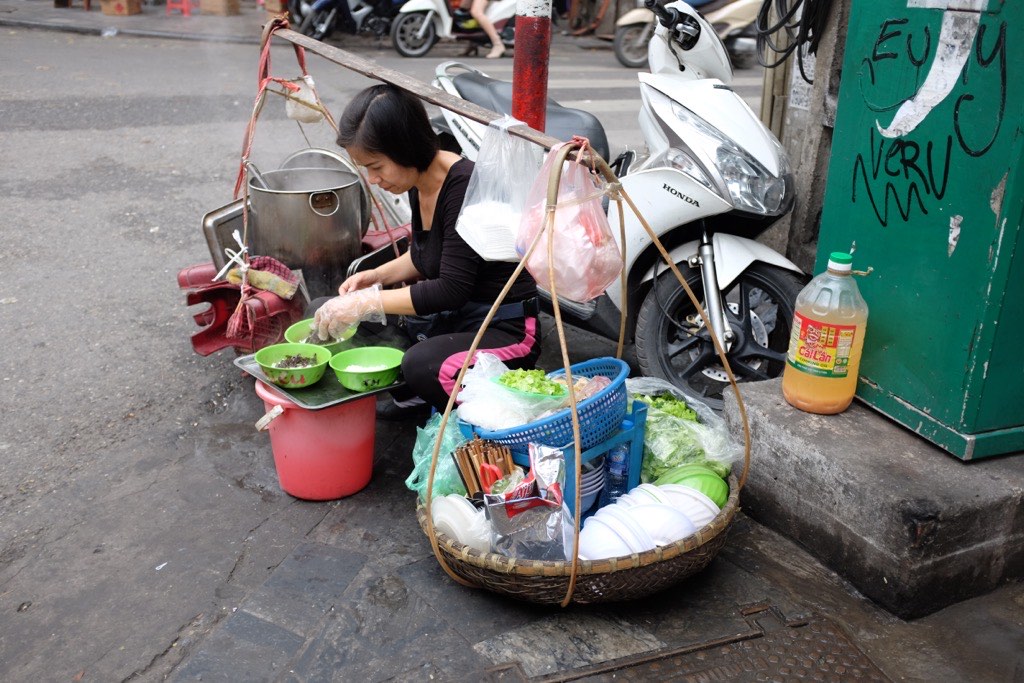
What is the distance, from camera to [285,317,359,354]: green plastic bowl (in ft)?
10.6

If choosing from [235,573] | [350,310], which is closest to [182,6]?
[350,310]

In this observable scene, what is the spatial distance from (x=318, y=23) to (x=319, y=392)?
30.8 feet

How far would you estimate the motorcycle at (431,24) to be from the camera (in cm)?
1062

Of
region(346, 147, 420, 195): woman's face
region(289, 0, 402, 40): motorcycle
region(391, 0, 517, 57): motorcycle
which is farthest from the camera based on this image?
region(289, 0, 402, 40): motorcycle

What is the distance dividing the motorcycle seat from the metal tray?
1.63 meters

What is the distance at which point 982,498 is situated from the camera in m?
2.45

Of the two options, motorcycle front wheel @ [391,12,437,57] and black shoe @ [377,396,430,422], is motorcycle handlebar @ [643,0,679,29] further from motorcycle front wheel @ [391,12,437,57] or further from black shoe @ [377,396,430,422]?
motorcycle front wheel @ [391,12,437,57]

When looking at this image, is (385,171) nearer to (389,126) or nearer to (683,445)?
(389,126)

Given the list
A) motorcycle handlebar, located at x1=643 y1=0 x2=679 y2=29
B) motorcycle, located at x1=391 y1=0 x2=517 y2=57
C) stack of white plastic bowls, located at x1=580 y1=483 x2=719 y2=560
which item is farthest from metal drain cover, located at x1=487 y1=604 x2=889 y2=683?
motorcycle, located at x1=391 y1=0 x2=517 y2=57

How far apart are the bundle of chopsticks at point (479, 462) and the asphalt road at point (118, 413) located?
0.67 metres

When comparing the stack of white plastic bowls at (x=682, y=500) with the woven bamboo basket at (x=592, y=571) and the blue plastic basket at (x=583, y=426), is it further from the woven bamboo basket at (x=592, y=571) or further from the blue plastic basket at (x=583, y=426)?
the blue plastic basket at (x=583, y=426)

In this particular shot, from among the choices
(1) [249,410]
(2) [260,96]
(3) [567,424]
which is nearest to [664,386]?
(3) [567,424]

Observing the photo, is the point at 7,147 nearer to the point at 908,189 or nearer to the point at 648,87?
the point at 648,87

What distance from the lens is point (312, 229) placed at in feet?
12.4
